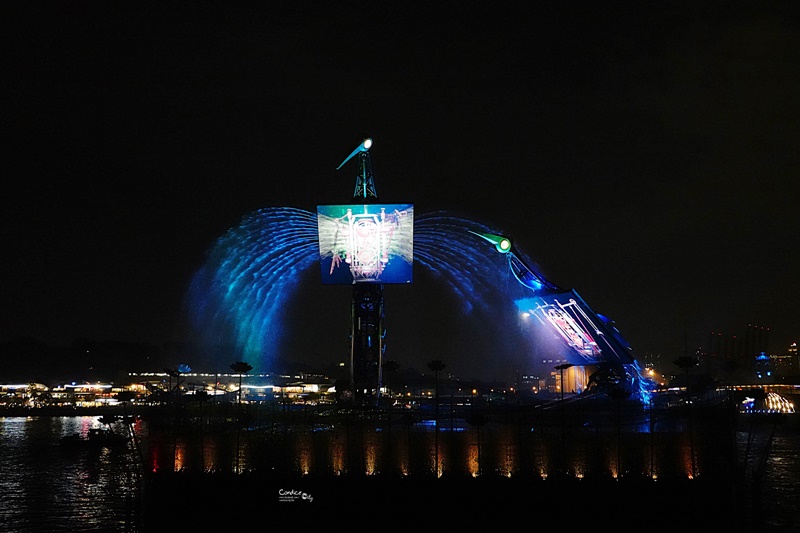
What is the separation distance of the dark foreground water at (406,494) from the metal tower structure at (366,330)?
28.1 metres

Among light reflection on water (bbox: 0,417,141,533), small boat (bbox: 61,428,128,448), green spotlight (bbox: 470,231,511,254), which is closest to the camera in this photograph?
light reflection on water (bbox: 0,417,141,533)

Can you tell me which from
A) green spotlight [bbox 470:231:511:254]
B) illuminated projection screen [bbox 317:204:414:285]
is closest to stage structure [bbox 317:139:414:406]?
illuminated projection screen [bbox 317:204:414:285]

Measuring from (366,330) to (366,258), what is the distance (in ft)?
25.0

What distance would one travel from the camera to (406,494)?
42.0m

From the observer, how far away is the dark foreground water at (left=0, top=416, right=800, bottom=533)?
39.9 metres

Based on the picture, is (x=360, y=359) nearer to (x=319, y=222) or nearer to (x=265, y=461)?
(x=319, y=222)

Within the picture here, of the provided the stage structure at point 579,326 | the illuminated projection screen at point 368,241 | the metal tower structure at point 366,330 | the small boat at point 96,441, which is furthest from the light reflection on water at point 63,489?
the stage structure at point 579,326

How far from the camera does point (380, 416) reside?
240 ft

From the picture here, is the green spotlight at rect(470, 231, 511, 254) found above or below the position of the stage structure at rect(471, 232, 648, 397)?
above

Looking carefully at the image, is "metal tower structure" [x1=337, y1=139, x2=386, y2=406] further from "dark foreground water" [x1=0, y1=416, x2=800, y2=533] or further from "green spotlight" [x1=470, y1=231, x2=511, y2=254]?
"dark foreground water" [x1=0, y1=416, x2=800, y2=533]

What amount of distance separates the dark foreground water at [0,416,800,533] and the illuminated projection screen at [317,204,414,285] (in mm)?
29923

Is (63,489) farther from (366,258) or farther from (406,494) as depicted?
(366,258)

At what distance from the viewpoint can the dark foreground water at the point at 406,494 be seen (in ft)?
131

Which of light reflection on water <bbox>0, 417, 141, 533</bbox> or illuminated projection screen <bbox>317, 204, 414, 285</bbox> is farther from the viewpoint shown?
illuminated projection screen <bbox>317, 204, 414, 285</bbox>
